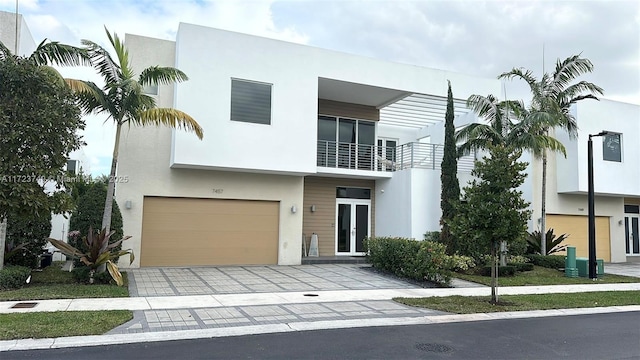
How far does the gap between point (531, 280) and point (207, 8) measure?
12.6 meters

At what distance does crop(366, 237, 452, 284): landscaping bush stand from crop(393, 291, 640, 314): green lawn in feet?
5.32

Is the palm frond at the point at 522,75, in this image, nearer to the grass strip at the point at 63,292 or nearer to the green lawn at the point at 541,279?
the green lawn at the point at 541,279

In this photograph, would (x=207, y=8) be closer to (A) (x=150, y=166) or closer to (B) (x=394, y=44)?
(A) (x=150, y=166)

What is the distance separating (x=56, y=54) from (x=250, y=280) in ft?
23.5

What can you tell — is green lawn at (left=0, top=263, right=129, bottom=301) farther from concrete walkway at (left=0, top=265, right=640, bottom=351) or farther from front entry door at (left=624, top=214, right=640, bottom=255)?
front entry door at (left=624, top=214, right=640, bottom=255)

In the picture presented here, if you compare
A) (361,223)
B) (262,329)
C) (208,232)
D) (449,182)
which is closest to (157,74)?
(208,232)

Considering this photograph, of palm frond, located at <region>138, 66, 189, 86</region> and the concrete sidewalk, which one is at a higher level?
palm frond, located at <region>138, 66, 189, 86</region>

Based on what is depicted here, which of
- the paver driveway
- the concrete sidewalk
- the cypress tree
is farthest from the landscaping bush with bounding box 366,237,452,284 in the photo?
the cypress tree

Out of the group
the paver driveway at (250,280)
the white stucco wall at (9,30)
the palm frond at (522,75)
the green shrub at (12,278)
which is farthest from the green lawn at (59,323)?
the palm frond at (522,75)

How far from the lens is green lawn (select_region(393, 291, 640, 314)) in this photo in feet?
31.8

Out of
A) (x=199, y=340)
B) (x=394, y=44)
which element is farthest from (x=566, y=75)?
(x=199, y=340)

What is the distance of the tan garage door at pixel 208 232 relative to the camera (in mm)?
14820

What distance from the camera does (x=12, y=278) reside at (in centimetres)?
999

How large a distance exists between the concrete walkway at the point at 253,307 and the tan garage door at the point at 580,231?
7.83 meters
